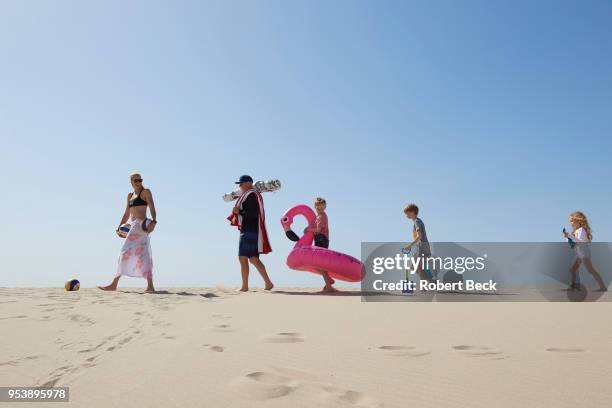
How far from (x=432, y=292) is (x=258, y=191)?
393 centimetres

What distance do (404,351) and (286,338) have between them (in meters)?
0.88

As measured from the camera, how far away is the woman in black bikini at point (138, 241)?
788cm

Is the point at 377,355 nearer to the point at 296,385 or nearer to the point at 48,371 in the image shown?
the point at 296,385

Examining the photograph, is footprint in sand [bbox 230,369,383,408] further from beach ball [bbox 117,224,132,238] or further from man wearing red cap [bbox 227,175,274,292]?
beach ball [bbox 117,224,132,238]

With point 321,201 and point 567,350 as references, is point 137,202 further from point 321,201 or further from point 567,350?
point 567,350

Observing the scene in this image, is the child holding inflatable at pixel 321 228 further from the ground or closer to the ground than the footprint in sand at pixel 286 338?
further from the ground

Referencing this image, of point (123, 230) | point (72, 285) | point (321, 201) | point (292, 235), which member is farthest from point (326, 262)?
point (72, 285)

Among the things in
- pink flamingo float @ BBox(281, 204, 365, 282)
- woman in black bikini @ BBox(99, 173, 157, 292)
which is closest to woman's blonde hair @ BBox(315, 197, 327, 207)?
pink flamingo float @ BBox(281, 204, 365, 282)

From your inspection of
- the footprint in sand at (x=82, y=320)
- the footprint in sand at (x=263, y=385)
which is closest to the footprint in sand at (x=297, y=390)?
the footprint in sand at (x=263, y=385)

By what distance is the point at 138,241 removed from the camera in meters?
8.00

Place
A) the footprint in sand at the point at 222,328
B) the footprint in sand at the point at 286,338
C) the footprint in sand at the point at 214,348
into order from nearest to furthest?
the footprint in sand at the point at 214,348
the footprint in sand at the point at 286,338
the footprint in sand at the point at 222,328

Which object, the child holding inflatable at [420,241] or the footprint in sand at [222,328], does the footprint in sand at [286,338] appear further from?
the child holding inflatable at [420,241]

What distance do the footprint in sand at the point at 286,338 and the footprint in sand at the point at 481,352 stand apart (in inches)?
42.7

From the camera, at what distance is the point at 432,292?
7.60m
